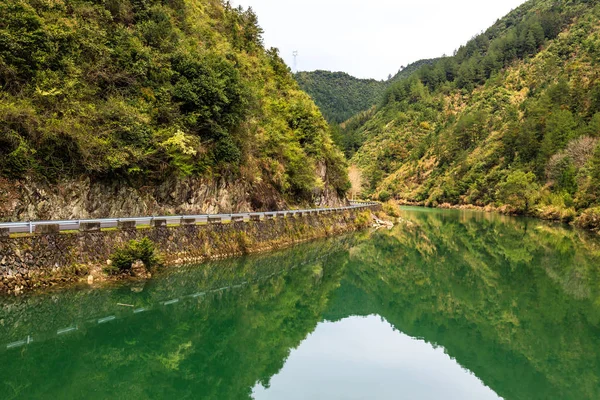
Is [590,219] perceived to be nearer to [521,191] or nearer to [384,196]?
[521,191]

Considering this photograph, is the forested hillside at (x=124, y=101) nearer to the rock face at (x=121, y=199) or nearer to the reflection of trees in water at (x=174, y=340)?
the rock face at (x=121, y=199)

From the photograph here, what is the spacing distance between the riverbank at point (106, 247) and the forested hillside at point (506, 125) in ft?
142

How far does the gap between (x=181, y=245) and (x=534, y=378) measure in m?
17.1

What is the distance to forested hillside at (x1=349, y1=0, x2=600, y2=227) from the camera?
63.6 metres

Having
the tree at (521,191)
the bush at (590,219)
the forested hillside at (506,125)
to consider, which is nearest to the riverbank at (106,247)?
the bush at (590,219)

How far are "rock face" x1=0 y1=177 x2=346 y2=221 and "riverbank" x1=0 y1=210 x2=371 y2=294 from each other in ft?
10.4

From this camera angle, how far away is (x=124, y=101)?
22.9 m

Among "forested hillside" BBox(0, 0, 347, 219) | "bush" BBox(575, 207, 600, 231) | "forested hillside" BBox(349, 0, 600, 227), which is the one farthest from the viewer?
"forested hillside" BBox(349, 0, 600, 227)

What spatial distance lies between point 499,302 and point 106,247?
1920 centimetres

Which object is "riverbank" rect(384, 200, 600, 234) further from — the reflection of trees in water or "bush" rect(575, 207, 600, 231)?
the reflection of trees in water

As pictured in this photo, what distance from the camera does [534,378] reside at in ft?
37.8

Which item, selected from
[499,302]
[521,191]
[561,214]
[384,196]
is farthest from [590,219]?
[384,196]

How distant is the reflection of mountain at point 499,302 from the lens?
12.1 metres

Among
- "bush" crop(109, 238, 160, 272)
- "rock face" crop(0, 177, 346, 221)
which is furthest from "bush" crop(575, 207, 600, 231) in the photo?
"bush" crop(109, 238, 160, 272)
